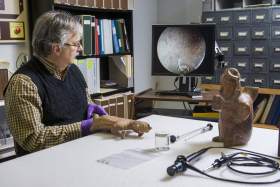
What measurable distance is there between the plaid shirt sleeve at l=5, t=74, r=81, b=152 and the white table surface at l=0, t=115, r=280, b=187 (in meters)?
0.13

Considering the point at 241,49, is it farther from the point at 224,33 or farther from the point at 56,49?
the point at 56,49

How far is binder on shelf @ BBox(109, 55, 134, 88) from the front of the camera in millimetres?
3193

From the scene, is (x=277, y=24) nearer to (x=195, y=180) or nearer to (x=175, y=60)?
(x=175, y=60)

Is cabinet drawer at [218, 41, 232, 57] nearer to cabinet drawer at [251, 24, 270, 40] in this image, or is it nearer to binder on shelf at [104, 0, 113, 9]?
cabinet drawer at [251, 24, 270, 40]

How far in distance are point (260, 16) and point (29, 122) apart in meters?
2.28

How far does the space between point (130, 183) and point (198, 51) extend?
1.73 m

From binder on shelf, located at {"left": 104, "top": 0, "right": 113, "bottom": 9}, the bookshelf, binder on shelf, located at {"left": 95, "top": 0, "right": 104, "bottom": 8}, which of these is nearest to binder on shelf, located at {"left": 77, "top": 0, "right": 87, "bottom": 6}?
the bookshelf

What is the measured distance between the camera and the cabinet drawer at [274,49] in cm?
299

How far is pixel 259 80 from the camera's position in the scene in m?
3.11

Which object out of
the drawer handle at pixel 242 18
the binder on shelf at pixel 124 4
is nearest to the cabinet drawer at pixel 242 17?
the drawer handle at pixel 242 18

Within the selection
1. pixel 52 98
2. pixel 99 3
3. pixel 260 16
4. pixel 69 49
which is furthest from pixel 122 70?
pixel 52 98

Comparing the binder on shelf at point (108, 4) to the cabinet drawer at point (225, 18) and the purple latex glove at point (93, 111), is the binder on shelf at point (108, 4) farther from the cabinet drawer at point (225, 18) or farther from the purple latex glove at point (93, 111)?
the purple latex glove at point (93, 111)

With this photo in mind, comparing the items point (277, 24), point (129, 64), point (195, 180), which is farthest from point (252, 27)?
point (195, 180)

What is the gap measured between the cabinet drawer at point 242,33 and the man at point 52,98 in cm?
179
